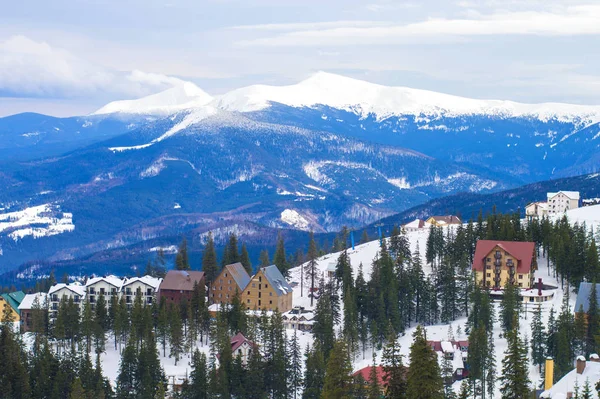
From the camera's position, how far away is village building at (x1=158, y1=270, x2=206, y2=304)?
440 ft

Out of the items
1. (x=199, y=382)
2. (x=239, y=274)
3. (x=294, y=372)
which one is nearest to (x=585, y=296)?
(x=294, y=372)

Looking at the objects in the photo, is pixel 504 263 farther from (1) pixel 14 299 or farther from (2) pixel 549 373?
(1) pixel 14 299

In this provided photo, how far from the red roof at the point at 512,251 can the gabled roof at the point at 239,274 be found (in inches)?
1239

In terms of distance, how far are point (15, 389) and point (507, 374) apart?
186 feet

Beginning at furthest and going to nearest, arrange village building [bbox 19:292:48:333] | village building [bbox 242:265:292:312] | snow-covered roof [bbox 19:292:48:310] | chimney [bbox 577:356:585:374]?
village building [bbox 242:265:292:312]
snow-covered roof [bbox 19:292:48:310]
village building [bbox 19:292:48:333]
chimney [bbox 577:356:585:374]

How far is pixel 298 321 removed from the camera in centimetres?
12762

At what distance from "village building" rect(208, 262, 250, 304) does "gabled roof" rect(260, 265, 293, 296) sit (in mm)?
3448

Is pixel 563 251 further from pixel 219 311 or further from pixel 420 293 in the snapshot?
pixel 219 311

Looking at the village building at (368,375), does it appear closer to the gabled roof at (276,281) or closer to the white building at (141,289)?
the gabled roof at (276,281)

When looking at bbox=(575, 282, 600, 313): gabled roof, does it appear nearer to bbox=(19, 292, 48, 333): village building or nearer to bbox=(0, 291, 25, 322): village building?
bbox=(19, 292, 48, 333): village building

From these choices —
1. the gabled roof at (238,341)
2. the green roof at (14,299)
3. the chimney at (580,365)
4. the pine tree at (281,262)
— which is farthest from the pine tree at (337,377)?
the pine tree at (281,262)

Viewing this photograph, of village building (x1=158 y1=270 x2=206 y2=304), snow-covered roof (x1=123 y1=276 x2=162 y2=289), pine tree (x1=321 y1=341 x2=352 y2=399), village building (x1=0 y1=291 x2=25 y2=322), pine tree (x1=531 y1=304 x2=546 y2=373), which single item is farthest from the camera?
snow-covered roof (x1=123 y1=276 x2=162 y2=289)

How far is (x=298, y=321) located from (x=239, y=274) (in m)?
14.9

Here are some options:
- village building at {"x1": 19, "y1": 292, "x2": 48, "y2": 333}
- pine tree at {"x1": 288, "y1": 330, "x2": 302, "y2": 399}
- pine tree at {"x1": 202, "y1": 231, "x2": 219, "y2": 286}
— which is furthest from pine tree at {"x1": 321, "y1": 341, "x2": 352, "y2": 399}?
pine tree at {"x1": 202, "y1": 231, "x2": 219, "y2": 286}
